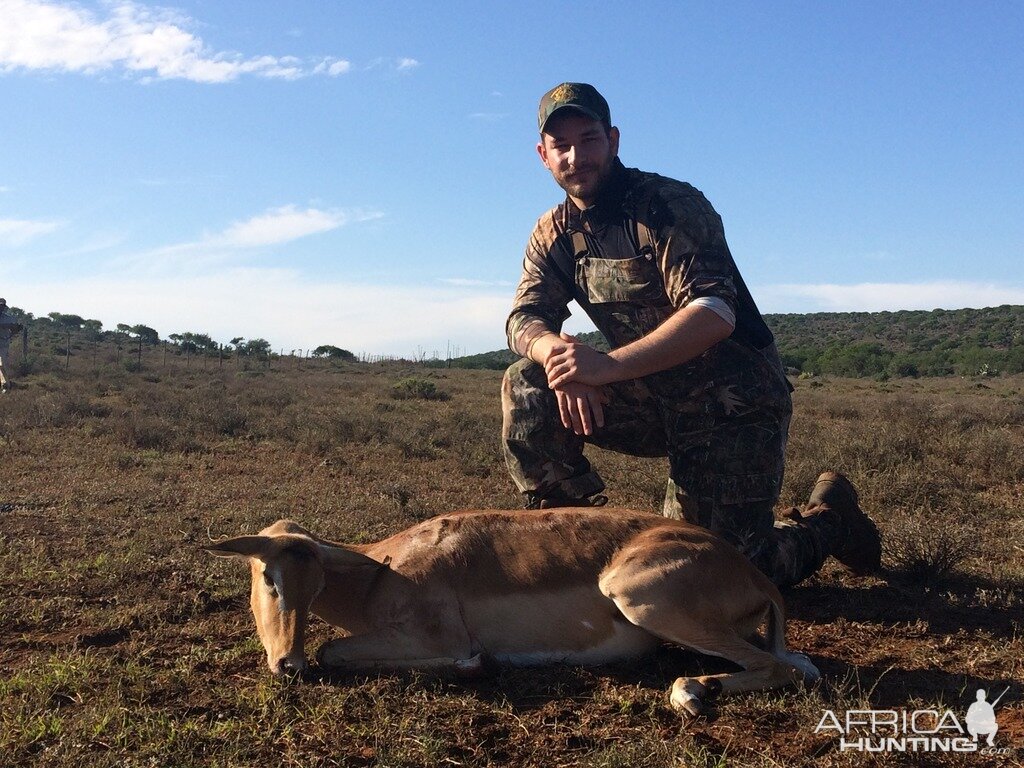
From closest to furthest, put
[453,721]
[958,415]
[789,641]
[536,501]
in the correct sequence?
[453,721] → [789,641] → [536,501] → [958,415]

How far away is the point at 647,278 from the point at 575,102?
1109mm

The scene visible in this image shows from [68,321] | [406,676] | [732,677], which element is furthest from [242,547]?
[68,321]

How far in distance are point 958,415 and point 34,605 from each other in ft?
46.0

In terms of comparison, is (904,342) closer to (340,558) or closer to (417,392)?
(417,392)

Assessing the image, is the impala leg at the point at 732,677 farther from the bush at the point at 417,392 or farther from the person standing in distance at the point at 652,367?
the bush at the point at 417,392

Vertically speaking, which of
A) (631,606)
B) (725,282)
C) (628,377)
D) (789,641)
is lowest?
(789,641)

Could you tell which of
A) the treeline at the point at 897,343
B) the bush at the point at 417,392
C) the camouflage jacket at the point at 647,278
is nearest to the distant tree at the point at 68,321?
the treeline at the point at 897,343

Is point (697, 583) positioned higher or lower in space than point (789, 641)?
higher

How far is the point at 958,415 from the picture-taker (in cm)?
1445

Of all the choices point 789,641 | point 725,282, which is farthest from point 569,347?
point 789,641

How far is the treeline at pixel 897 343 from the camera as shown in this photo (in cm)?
4128

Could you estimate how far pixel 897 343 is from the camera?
61031 millimetres

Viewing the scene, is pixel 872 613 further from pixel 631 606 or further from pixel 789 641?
pixel 631 606

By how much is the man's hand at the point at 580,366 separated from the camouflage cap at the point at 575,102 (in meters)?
1.40
